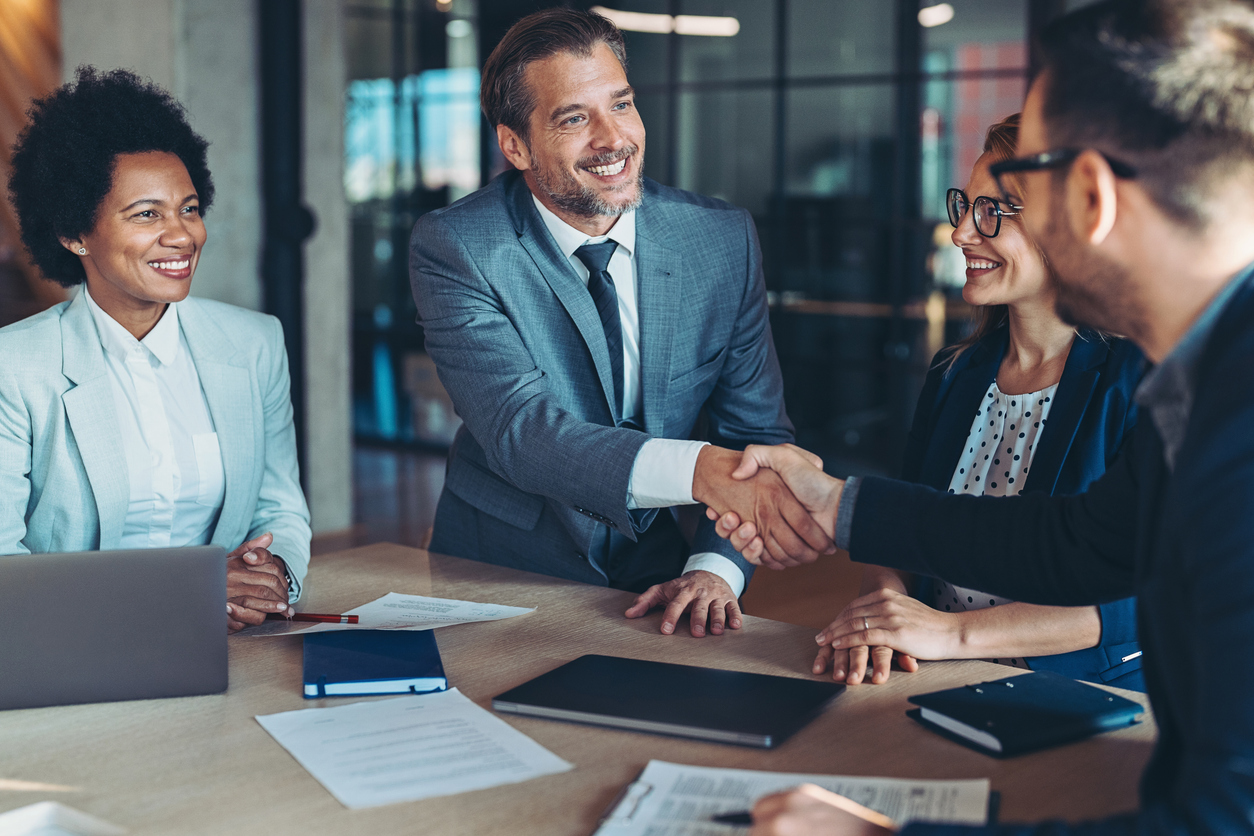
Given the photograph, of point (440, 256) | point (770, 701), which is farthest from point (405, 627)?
point (440, 256)

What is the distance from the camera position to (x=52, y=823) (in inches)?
43.0

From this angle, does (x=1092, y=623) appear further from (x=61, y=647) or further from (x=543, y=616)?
(x=61, y=647)

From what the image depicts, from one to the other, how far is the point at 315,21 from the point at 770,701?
426 cm

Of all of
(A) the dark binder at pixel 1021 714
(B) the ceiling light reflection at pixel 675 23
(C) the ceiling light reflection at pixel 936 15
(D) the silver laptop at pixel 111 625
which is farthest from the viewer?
(B) the ceiling light reflection at pixel 675 23

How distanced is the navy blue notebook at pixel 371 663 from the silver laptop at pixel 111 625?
0.13 meters

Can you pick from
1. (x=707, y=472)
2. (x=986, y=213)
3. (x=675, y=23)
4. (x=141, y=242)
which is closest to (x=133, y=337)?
(x=141, y=242)

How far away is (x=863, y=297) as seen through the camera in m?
6.07

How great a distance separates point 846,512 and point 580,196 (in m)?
0.88

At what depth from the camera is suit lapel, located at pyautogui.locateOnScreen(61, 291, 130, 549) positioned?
1.96m

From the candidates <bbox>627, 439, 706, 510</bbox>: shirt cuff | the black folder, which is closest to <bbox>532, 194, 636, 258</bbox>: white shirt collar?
<bbox>627, 439, 706, 510</bbox>: shirt cuff

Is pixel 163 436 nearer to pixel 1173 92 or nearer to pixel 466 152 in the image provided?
pixel 1173 92

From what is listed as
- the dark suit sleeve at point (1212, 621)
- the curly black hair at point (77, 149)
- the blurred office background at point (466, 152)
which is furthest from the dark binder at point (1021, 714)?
the blurred office background at point (466, 152)

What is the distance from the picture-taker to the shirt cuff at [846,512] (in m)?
1.54

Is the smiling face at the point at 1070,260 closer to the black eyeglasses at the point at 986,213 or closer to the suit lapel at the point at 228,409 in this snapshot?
the black eyeglasses at the point at 986,213
